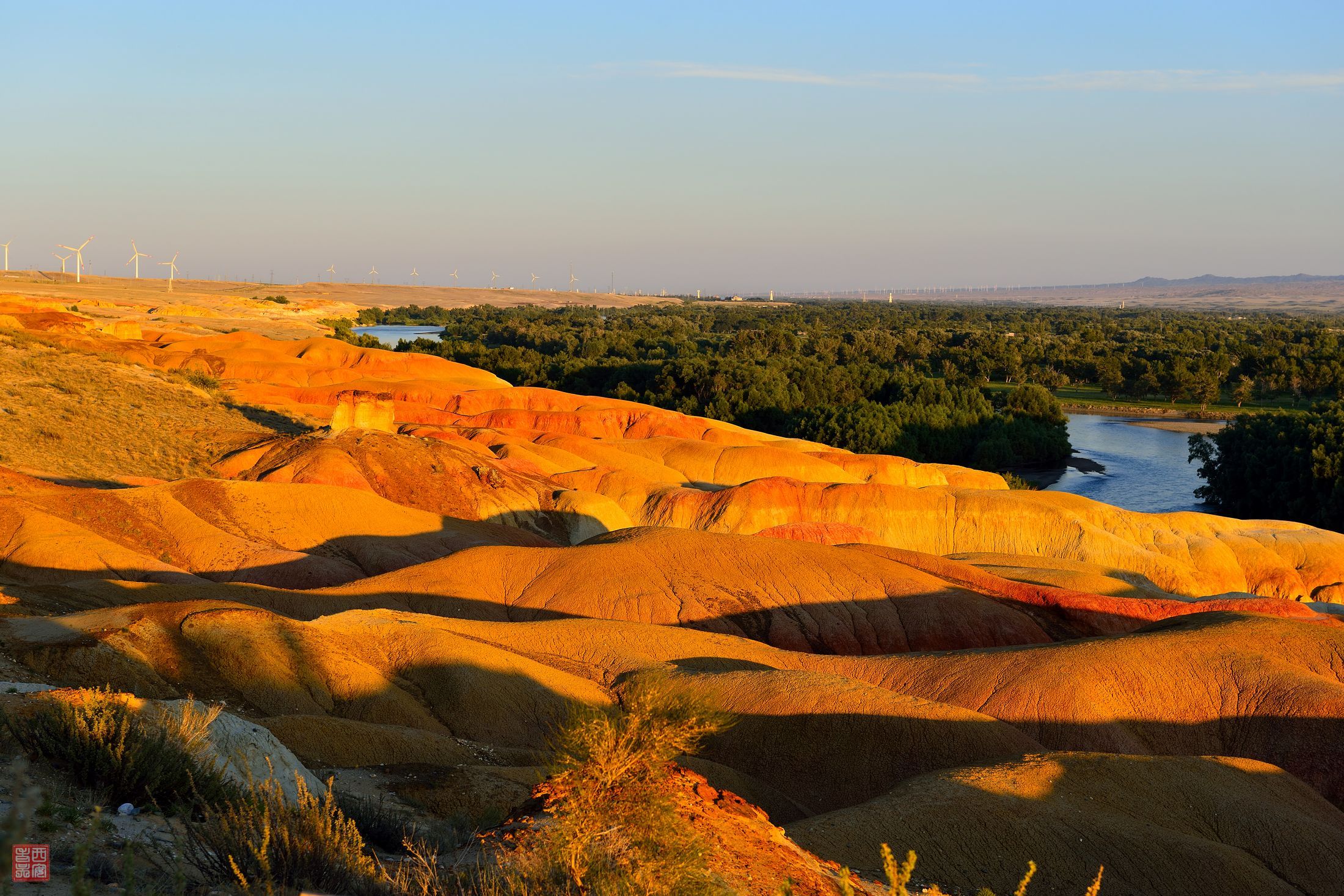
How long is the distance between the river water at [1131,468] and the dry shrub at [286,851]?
185 ft

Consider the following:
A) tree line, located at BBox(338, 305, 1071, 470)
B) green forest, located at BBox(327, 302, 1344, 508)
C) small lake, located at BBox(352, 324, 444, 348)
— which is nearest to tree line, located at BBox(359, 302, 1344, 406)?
green forest, located at BBox(327, 302, 1344, 508)

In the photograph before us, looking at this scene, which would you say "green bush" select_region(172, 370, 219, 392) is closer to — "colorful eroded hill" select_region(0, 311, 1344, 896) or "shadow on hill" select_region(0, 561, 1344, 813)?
"colorful eroded hill" select_region(0, 311, 1344, 896)

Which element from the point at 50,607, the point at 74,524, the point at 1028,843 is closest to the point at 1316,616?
the point at 1028,843

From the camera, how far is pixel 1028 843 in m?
12.9

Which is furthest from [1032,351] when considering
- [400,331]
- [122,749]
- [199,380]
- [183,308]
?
[122,749]

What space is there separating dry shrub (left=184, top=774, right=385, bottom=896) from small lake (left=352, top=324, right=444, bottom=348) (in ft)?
433

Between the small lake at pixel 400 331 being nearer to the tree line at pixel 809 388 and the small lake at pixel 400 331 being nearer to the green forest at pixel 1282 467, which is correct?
the tree line at pixel 809 388

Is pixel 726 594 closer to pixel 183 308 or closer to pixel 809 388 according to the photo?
pixel 809 388

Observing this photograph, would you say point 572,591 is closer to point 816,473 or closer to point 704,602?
point 704,602

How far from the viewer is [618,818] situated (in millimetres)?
8609

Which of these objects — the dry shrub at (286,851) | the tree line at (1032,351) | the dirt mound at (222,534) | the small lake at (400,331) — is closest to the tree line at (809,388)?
the tree line at (1032,351)

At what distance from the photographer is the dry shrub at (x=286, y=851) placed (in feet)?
24.7

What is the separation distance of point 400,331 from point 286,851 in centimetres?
16934

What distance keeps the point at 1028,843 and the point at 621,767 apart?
6.41 m
